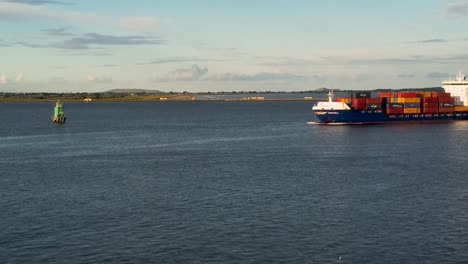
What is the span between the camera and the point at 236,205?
52188 millimetres

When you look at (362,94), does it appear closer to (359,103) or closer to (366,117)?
(359,103)

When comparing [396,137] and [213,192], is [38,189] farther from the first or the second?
[396,137]

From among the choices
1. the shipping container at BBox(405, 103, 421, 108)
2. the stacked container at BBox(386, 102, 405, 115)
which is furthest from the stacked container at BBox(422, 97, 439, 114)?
the stacked container at BBox(386, 102, 405, 115)

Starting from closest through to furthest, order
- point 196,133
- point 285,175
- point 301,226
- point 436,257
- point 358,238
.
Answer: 1. point 436,257
2. point 358,238
3. point 301,226
4. point 285,175
5. point 196,133

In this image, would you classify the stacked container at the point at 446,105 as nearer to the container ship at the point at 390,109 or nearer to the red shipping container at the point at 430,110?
the container ship at the point at 390,109

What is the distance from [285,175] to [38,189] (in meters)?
26.8

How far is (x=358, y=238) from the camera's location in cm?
4209

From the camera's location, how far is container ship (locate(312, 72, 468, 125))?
147125mm

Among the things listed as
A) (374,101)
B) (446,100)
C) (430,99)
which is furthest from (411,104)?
(446,100)

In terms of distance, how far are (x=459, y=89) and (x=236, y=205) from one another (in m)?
135

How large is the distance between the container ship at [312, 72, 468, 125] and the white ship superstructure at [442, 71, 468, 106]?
9006 mm

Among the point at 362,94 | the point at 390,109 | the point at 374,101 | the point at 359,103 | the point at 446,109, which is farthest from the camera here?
the point at 446,109

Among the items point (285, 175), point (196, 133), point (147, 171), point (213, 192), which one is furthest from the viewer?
point (196, 133)

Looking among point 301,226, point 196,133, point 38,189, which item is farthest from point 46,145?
point 301,226
